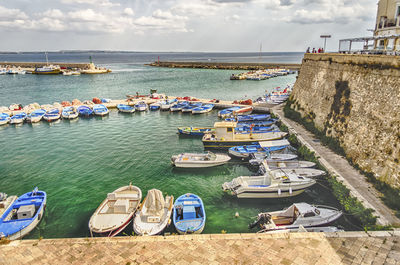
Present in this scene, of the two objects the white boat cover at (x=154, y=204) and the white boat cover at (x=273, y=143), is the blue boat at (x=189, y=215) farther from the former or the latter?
the white boat cover at (x=273, y=143)

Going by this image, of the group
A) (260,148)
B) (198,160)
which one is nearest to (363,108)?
(260,148)

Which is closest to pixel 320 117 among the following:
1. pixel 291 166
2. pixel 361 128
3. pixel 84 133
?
pixel 361 128

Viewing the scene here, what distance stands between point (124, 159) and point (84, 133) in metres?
10.7

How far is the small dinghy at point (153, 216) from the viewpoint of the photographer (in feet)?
40.4

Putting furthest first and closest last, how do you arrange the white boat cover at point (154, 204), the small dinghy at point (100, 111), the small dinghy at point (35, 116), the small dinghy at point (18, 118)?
the small dinghy at point (100, 111) < the small dinghy at point (35, 116) < the small dinghy at point (18, 118) < the white boat cover at point (154, 204)

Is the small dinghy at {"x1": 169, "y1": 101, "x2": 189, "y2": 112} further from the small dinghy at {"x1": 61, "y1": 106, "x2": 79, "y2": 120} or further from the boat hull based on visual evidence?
the boat hull

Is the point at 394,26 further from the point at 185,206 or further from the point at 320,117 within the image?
the point at 185,206

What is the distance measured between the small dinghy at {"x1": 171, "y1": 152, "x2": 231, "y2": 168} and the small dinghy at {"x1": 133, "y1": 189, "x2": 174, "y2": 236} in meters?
6.14

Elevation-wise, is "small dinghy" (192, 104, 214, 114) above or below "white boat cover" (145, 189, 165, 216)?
above

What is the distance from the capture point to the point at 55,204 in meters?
15.7

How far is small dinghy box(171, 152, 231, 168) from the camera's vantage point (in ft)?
65.9

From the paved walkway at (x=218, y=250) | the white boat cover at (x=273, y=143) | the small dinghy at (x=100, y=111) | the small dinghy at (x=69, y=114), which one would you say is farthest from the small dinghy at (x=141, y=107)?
the paved walkway at (x=218, y=250)

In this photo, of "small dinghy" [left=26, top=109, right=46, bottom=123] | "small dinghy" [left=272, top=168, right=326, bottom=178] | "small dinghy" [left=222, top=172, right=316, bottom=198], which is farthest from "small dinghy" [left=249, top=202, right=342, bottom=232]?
"small dinghy" [left=26, top=109, right=46, bottom=123]

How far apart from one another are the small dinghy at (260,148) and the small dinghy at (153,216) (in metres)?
9.40
